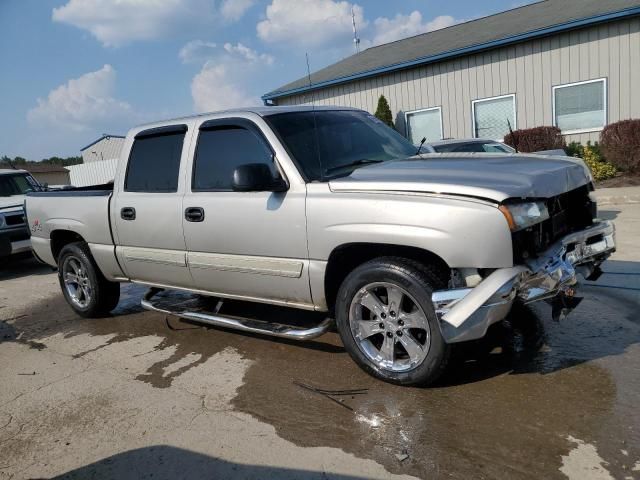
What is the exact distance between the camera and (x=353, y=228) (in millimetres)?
3551

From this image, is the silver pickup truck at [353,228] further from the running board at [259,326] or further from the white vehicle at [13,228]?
the white vehicle at [13,228]

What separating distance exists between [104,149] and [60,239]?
32.1 meters

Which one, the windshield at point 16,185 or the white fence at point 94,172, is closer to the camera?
the windshield at point 16,185

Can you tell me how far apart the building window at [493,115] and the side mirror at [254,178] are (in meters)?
13.0

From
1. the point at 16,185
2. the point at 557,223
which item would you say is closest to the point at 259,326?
the point at 557,223

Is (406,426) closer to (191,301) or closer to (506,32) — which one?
(191,301)

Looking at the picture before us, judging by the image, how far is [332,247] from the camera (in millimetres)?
3701

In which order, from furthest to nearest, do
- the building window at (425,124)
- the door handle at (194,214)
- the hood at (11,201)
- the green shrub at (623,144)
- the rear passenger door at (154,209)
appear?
the building window at (425,124) < the green shrub at (623,144) < the hood at (11,201) < the rear passenger door at (154,209) < the door handle at (194,214)

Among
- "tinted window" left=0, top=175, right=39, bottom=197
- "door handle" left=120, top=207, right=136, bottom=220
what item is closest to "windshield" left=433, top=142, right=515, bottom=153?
"door handle" left=120, top=207, right=136, bottom=220

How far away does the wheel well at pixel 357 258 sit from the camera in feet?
11.5

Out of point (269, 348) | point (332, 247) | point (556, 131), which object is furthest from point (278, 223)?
point (556, 131)

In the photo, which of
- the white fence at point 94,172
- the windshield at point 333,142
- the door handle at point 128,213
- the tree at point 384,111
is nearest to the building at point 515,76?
the tree at point 384,111

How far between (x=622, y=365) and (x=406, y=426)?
1633 mm

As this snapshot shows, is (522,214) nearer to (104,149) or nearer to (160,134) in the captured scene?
(160,134)
